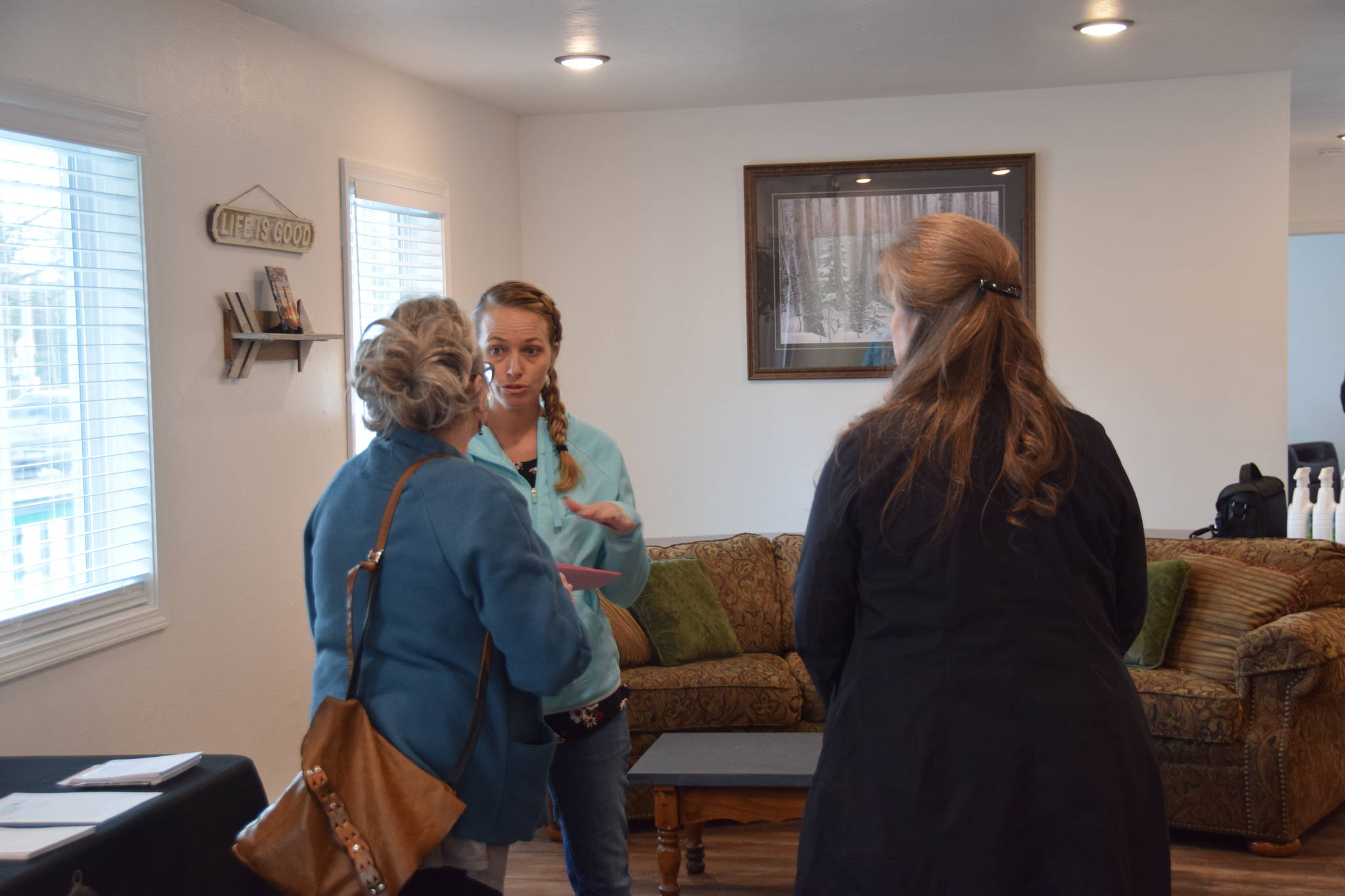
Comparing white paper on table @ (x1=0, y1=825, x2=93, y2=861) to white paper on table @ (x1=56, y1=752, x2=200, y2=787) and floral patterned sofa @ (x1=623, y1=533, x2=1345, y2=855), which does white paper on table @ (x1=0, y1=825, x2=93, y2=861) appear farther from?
floral patterned sofa @ (x1=623, y1=533, x2=1345, y2=855)

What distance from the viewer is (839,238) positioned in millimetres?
5531

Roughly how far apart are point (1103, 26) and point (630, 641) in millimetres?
2802

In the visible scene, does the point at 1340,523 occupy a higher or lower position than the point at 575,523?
lower

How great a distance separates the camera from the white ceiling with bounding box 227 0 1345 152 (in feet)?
12.7

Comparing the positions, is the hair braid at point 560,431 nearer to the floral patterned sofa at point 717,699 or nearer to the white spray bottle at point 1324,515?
the floral patterned sofa at point 717,699

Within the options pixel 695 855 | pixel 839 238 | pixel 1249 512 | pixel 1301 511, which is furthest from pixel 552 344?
pixel 1301 511

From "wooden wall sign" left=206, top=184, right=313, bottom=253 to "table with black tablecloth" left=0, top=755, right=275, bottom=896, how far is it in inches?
70.5

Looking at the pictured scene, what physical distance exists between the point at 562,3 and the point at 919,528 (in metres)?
2.88

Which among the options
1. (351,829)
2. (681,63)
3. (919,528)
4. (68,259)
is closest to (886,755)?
(919,528)

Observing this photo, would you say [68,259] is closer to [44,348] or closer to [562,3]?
[44,348]

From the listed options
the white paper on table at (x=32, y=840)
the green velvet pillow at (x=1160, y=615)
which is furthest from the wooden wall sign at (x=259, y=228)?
the green velvet pillow at (x=1160, y=615)

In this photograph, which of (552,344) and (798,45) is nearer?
(552,344)

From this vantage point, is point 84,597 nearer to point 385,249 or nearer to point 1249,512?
point 385,249

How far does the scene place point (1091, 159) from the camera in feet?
17.6
